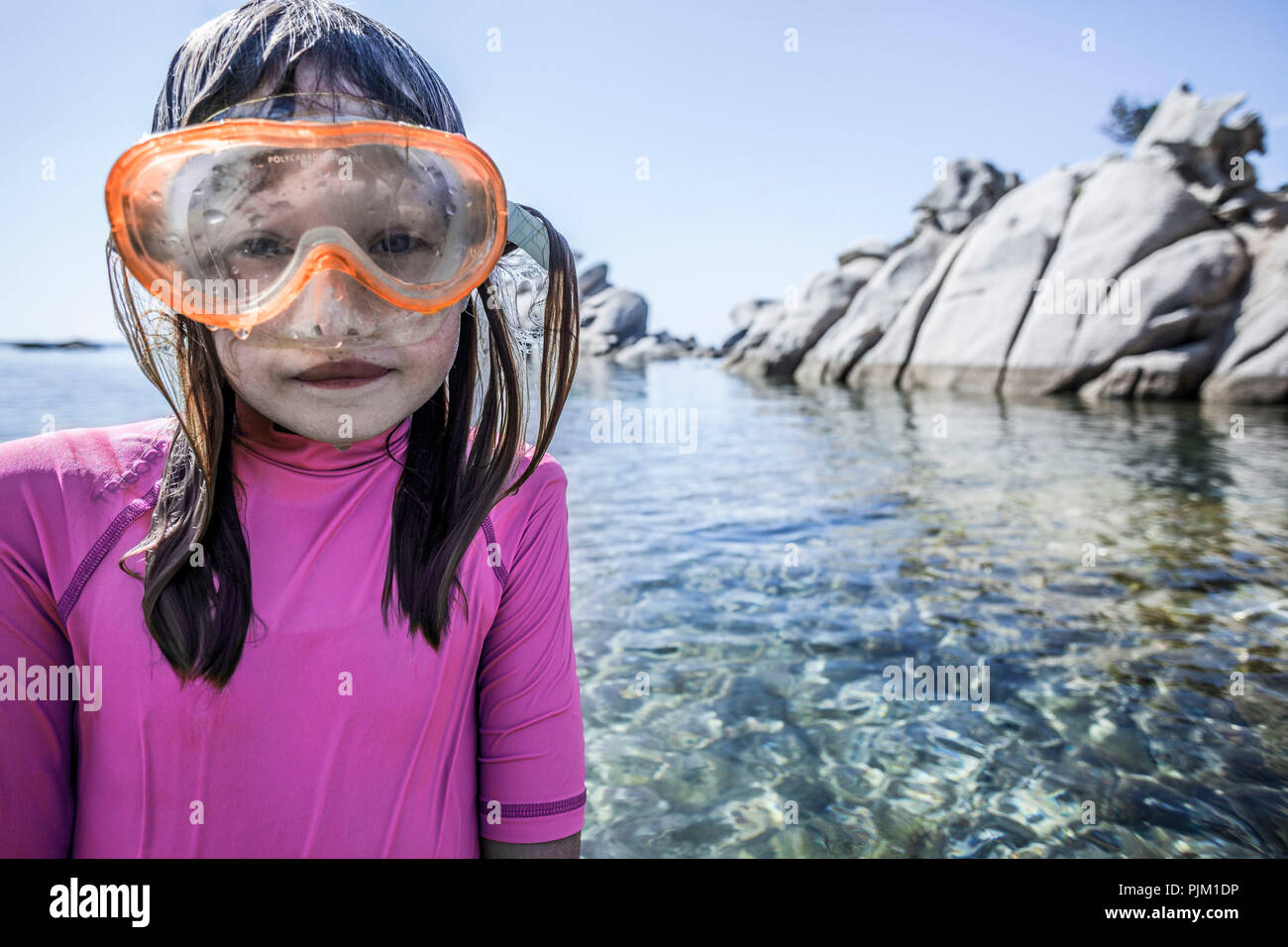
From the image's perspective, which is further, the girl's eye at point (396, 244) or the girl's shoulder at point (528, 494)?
the girl's shoulder at point (528, 494)

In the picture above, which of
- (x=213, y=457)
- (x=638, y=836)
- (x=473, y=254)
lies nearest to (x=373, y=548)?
(x=213, y=457)

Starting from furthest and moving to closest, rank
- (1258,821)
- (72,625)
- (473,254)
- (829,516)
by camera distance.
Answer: (829,516), (1258,821), (473,254), (72,625)

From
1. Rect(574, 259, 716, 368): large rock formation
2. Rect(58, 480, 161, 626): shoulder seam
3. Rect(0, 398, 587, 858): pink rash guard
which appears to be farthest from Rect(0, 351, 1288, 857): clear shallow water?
Rect(574, 259, 716, 368): large rock formation

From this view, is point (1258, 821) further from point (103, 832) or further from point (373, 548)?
point (103, 832)

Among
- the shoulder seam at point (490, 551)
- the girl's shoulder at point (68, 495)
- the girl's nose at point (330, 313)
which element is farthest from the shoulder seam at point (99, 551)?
the shoulder seam at point (490, 551)

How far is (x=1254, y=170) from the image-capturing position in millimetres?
16922

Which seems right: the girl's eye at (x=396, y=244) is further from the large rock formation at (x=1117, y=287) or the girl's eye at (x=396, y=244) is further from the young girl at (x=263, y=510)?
the large rock formation at (x=1117, y=287)

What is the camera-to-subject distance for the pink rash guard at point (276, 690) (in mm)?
1293

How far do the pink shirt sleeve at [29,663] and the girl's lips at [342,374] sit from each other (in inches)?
17.5

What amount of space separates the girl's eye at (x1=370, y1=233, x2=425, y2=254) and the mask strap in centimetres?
19

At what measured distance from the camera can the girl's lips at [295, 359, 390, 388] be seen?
1.32m

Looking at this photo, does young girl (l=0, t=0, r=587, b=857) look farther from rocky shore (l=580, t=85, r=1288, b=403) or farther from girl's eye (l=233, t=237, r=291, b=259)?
rocky shore (l=580, t=85, r=1288, b=403)

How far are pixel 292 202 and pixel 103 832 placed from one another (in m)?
1.06

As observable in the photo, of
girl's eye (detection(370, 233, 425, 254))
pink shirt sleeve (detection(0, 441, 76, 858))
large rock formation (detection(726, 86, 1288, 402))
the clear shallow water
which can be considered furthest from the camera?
large rock formation (detection(726, 86, 1288, 402))
